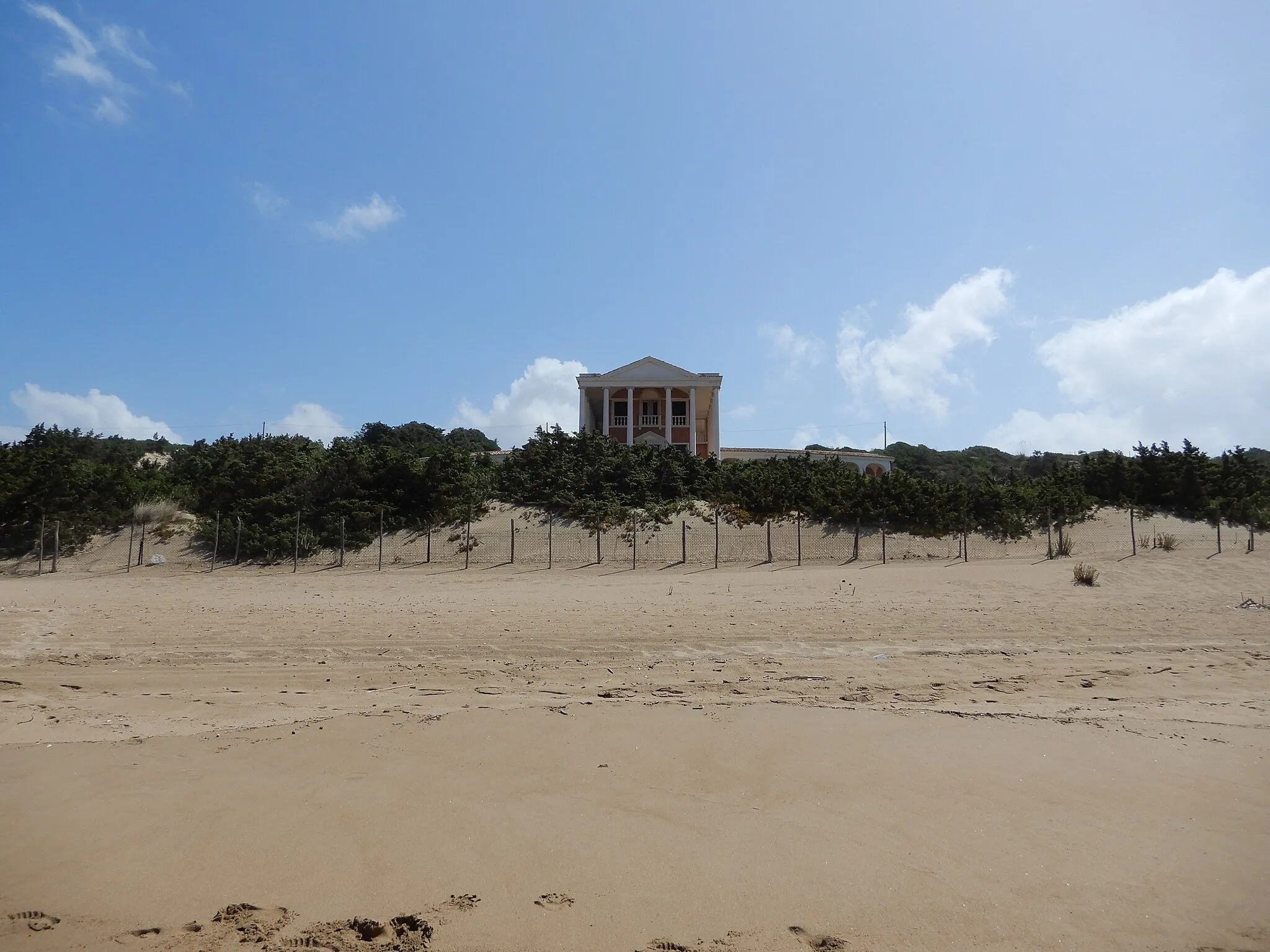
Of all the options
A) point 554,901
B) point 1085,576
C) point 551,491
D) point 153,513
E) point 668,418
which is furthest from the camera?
point 668,418

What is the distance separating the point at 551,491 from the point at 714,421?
1965cm

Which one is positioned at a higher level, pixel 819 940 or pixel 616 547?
pixel 616 547

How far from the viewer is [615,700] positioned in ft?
20.5

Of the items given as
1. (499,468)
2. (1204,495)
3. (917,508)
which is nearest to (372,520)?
(499,468)

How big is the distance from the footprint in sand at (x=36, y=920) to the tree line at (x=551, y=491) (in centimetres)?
1920

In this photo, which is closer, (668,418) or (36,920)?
(36,920)

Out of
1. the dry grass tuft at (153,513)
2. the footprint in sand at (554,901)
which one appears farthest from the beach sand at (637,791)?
the dry grass tuft at (153,513)

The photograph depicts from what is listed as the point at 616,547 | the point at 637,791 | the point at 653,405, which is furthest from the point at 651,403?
the point at 637,791

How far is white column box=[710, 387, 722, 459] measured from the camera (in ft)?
141

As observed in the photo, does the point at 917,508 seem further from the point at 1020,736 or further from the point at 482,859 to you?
the point at 482,859

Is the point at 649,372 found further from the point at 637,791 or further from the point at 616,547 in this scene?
the point at 637,791

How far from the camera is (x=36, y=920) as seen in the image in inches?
120

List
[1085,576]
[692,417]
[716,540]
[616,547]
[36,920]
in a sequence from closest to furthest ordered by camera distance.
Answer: [36,920] < [1085,576] < [716,540] < [616,547] < [692,417]

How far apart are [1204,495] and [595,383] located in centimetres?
2809
